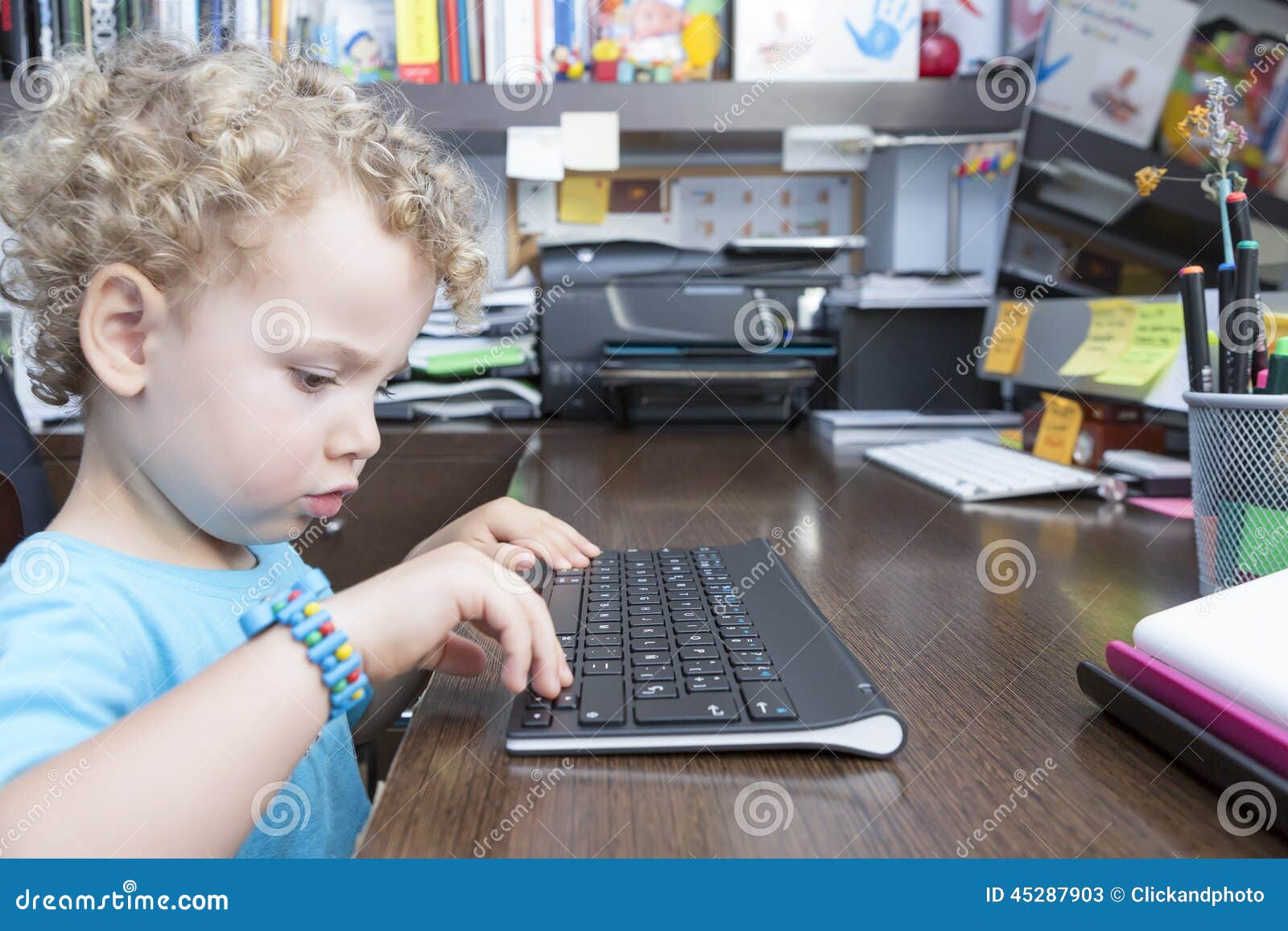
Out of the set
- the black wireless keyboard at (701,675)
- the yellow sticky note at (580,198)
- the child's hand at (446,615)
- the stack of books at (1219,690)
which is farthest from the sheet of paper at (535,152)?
the stack of books at (1219,690)

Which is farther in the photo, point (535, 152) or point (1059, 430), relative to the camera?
point (535, 152)

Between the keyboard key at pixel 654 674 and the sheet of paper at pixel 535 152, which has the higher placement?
the sheet of paper at pixel 535 152

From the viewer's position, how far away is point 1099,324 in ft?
4.26

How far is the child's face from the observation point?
54 cm

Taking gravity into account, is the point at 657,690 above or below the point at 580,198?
below

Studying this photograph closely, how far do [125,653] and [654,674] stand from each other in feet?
0.95

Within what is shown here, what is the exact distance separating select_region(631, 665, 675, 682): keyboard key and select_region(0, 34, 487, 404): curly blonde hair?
12.5 inches

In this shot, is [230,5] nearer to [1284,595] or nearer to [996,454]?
[996,454]

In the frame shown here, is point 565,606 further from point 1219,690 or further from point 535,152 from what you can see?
point 535,152

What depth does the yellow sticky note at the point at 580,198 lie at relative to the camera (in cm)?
196

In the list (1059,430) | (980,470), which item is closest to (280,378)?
(980,470)

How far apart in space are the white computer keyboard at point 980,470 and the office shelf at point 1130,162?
32cm

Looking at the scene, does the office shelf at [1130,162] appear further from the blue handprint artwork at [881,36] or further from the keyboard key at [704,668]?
the keyboard key at [704,668]

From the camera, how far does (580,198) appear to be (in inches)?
77.1
